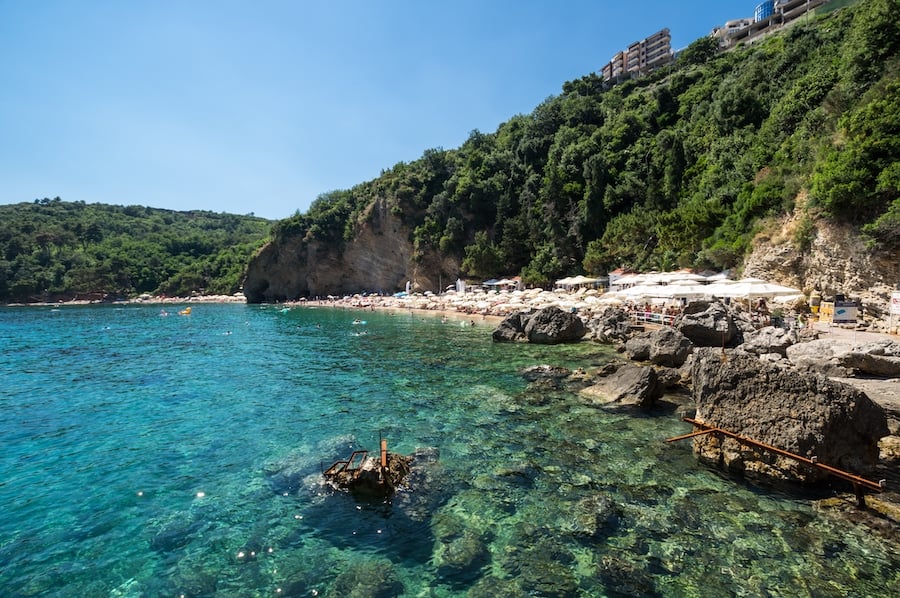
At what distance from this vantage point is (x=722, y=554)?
18.8 ft

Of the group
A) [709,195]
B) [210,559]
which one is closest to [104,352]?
[210,559]

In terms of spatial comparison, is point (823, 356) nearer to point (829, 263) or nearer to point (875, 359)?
point (875, 359)

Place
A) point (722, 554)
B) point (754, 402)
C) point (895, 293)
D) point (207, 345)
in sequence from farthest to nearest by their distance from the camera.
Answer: point (207, 345) < point (895, 293) < point (754, 402) < point (722, 554)

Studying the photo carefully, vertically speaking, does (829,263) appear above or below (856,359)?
above

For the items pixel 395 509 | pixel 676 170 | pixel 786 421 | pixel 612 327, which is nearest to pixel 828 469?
pixel 786 421

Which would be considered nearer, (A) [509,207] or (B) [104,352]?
(B) [104,352]

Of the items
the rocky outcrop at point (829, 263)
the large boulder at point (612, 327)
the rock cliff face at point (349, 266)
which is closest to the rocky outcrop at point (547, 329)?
the large boulder at point (612, 327)

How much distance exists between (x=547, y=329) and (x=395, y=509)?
18.1 meters

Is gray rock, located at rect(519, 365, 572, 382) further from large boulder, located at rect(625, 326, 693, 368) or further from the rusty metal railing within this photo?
the rusty metal railing

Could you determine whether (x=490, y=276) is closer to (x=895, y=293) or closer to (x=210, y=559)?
(x=895, y=293)

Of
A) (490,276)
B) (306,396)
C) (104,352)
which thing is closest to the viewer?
(306,396)

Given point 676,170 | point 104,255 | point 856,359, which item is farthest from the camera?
point 104,255

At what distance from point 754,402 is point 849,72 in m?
26.9

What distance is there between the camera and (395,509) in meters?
7.06
